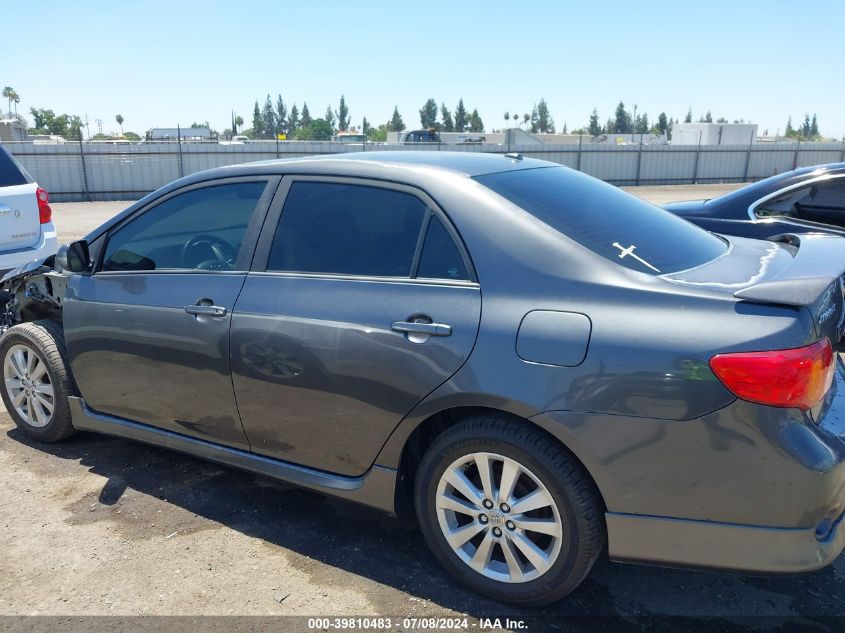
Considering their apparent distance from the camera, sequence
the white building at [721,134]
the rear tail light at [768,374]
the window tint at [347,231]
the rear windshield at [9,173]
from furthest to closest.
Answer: the white building at [721,134], the rear windshield at [9,173], the window tint at [347,231], the rear tail light at [768,374]

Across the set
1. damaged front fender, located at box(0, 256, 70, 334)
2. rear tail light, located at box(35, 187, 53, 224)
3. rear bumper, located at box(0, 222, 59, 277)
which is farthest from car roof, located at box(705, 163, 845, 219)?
rear tail light, located at box(35, 187, 53, 224)

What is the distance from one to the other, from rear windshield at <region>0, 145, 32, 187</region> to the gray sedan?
3.53 metres

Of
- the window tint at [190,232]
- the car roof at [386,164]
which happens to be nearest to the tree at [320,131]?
the window tint at [190,232]

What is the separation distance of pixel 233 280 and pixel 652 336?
6.41ft

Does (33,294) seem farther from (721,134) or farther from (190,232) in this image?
(721,134)

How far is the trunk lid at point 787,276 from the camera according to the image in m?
2.34

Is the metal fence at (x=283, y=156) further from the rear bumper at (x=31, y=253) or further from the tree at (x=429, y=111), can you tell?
the tree at (x=429, y=111)

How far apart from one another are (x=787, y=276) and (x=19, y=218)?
6653 mm

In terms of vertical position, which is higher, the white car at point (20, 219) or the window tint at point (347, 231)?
the window tint at point (347, 231)

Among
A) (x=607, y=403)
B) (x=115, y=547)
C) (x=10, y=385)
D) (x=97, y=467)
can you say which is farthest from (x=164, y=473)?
(x=607, y=403)

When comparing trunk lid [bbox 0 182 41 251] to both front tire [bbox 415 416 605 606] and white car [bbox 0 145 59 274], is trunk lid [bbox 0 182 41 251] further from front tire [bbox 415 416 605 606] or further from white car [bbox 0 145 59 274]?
Answer: front tire [bbox 415 416 605 606]

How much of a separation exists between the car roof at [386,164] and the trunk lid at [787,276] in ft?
3.35

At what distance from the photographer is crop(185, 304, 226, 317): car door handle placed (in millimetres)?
A: 3287

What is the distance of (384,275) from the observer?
9.70ft
